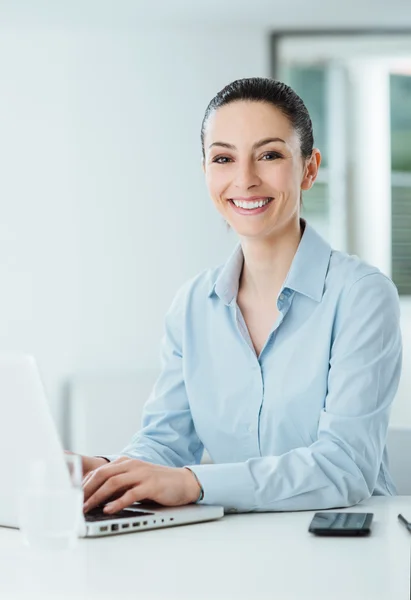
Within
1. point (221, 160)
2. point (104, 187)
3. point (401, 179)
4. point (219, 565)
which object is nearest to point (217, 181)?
point (221, 160)

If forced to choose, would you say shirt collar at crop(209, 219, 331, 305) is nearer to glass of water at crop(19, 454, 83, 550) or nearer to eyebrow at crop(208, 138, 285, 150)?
eyebrow at crop(208, 138, 285, 150)

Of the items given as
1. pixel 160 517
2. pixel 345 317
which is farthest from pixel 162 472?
pixel 345 317

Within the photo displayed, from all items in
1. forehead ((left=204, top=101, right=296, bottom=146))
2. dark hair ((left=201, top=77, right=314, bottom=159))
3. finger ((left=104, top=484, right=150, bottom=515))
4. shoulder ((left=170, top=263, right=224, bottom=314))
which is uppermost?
dark hair ((left=201, top=77, right=314, bottom=159))

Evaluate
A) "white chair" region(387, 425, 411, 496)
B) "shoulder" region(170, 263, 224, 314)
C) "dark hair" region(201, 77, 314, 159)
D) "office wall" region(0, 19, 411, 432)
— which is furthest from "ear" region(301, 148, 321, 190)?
"office wall" region(0, 19, 411, 432)

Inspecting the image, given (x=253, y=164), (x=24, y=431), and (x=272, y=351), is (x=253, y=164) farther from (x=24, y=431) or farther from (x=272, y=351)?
(x=24, y=431)

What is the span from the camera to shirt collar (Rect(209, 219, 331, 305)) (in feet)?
6.49

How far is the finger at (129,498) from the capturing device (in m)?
1.57

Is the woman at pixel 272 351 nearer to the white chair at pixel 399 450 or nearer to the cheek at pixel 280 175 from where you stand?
the cheek at pixel 280 175

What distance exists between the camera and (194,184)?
4750mm

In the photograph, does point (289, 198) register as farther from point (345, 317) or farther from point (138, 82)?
point (138, 82)

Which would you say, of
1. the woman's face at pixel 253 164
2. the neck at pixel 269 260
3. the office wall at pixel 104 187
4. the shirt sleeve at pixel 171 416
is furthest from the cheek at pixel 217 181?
the office wall at pixel 104 187

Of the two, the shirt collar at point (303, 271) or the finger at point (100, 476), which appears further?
the shirt collar at point (303, 271)

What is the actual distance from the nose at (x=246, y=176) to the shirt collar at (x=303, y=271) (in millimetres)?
165

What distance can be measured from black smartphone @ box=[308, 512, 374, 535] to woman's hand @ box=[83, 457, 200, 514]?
23 cm
